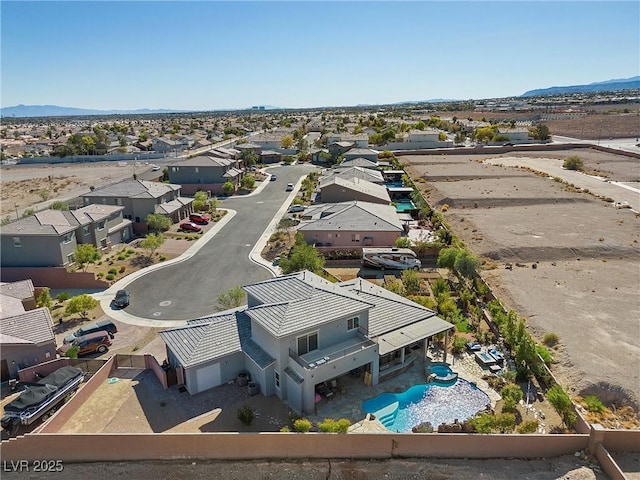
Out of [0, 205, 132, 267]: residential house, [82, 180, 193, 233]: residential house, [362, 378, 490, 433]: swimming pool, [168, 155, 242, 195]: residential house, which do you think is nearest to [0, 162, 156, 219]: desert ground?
[82, 180, 193, 233]: residential house

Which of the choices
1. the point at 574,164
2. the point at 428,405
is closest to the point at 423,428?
the point at 428,405

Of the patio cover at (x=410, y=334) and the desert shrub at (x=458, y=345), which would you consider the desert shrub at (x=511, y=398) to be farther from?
the patio cover at (x=410, y=334)

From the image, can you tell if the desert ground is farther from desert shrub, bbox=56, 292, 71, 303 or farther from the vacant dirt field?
the vacant dirt field

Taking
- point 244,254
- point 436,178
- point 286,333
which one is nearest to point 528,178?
point 436,178

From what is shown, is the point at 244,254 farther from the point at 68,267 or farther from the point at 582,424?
the point at 582,424

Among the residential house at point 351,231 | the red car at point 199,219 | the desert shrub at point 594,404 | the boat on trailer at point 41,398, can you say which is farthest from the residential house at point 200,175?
the desert shrub at point 594,404

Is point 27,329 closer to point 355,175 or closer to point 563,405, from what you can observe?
point 563,405
